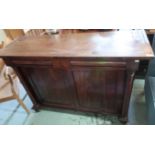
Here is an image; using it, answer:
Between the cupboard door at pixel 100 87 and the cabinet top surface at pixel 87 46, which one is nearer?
the cabinet top surface at pixel 87 46

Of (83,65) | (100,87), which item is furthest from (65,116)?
(83,65)

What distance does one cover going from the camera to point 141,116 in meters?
1.53

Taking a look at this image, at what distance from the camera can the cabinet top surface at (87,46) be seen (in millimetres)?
996

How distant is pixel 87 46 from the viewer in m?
1.13

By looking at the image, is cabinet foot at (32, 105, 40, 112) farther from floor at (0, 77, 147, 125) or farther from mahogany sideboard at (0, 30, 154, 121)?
mahogany sideboard at (0, 30, 154, 121)

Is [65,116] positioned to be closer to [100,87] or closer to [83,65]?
[100,87]

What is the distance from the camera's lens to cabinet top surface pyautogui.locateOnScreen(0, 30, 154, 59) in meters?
1.00

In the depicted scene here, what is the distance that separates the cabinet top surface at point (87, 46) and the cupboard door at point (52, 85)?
0.55ft

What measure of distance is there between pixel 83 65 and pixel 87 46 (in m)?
0.16

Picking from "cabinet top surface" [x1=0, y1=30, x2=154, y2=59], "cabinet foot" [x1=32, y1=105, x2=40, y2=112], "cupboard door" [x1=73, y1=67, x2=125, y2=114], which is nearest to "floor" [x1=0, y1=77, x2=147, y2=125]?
"cabinet foot" [x1=32, y1=105, x2=40, y2=112]

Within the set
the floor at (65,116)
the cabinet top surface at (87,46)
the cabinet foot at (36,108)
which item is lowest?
the floor at (65,116)

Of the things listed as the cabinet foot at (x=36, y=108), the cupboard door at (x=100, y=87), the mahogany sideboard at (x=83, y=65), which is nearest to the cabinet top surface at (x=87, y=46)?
the mahogany sideboard at (x=83, y=65)

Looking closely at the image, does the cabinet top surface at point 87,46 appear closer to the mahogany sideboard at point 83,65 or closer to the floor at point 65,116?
the mahogany sideboard at point 83,65
